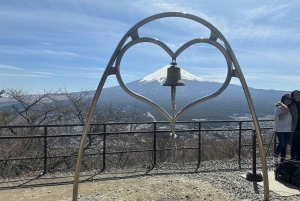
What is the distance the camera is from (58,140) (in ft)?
33.4

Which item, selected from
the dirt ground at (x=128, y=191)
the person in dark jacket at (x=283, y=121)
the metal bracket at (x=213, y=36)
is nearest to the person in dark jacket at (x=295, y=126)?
the person in dark jacket at (x=283, y=121)

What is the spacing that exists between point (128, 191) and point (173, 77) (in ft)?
7.43

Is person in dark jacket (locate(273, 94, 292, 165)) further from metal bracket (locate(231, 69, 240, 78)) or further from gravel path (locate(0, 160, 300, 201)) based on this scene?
metal bracket (locate(231, 69, 240, 78))

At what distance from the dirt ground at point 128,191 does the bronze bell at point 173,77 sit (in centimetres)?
197

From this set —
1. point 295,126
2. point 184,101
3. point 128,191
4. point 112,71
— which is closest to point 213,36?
point 112,71

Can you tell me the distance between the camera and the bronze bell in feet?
12.6

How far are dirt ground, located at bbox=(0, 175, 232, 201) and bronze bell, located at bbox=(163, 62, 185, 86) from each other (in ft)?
6.47

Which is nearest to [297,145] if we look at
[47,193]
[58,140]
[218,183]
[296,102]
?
[296,102]

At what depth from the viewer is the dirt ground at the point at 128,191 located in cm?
447

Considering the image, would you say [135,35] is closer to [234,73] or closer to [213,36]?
[213,36]

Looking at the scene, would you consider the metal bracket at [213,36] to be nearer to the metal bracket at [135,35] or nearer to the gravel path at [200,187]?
the metal bracket at [135,35]

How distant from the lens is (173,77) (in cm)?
386

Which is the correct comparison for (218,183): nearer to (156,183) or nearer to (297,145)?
(156,183)

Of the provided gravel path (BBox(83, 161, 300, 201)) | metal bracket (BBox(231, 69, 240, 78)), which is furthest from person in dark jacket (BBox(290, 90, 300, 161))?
metal bracket (BBox(231, 69, 240, 78))
